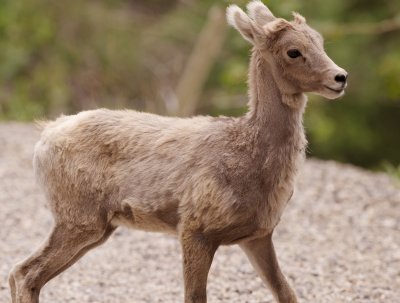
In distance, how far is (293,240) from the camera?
8453 millimetres

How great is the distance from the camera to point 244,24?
4973 mm

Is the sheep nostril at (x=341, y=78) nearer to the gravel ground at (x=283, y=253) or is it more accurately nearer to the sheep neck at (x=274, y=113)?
the sheep neck at (x=274, y=113)

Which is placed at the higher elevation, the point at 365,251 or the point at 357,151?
the point at 357,151

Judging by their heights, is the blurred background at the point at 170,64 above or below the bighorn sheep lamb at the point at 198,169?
above

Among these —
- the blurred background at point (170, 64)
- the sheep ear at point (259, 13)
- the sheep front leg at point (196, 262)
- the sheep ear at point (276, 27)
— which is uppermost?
the blurred background at point (170, 64)

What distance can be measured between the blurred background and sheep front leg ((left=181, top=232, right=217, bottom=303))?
36.2 feet

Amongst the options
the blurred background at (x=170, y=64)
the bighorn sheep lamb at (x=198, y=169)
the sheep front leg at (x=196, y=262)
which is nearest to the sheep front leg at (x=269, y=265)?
the bighorn sheep lamb at (x=198, y=169)

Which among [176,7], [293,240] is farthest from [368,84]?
[293,240]

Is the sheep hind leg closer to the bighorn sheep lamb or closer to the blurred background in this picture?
the bighorn sheep lamb

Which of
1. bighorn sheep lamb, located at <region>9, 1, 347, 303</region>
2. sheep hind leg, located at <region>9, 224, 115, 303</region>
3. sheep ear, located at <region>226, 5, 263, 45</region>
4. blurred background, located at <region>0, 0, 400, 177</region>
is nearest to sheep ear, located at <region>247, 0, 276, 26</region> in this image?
bighorn sheep lamb, located at <region>9, 1, 347, 303</region>

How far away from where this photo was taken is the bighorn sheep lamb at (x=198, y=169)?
487 centimetres

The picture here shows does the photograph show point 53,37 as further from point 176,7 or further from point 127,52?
point 176,7

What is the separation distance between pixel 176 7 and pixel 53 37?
3.99m

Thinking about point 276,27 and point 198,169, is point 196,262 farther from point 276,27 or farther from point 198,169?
point 276,27
